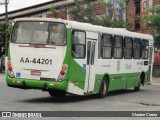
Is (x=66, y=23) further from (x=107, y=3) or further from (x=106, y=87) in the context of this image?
(x=107, y=3)

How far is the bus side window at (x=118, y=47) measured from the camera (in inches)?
879

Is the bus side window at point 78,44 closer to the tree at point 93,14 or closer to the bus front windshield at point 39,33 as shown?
the bus front windshield at point 39,33

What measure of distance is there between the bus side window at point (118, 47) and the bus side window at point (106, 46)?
22.7 inches


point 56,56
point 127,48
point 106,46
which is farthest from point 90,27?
point 127,48

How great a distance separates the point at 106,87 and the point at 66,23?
4470 millimetres

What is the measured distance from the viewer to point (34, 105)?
666 inches

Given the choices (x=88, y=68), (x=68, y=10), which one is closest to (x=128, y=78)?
(x=88, y=68)

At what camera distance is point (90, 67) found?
19797 millimetres

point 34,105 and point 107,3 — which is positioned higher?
point 107,3

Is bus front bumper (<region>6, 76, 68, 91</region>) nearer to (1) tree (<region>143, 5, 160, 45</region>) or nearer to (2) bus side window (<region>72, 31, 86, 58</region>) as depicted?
(2) bus side window (<region>72, 31, 86, 58</region>)

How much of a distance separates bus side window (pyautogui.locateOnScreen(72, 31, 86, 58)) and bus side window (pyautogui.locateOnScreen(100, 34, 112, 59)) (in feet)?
6.06

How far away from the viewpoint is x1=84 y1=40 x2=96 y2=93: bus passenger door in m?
19.5

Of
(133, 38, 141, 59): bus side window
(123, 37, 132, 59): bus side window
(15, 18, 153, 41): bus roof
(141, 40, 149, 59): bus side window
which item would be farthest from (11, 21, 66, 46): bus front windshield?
(141, 40, 149, 59): bus side window

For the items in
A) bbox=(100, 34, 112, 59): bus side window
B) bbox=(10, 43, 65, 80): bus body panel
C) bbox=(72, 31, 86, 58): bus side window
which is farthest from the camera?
bbox=(100, 34, 112, 59): bus side window
